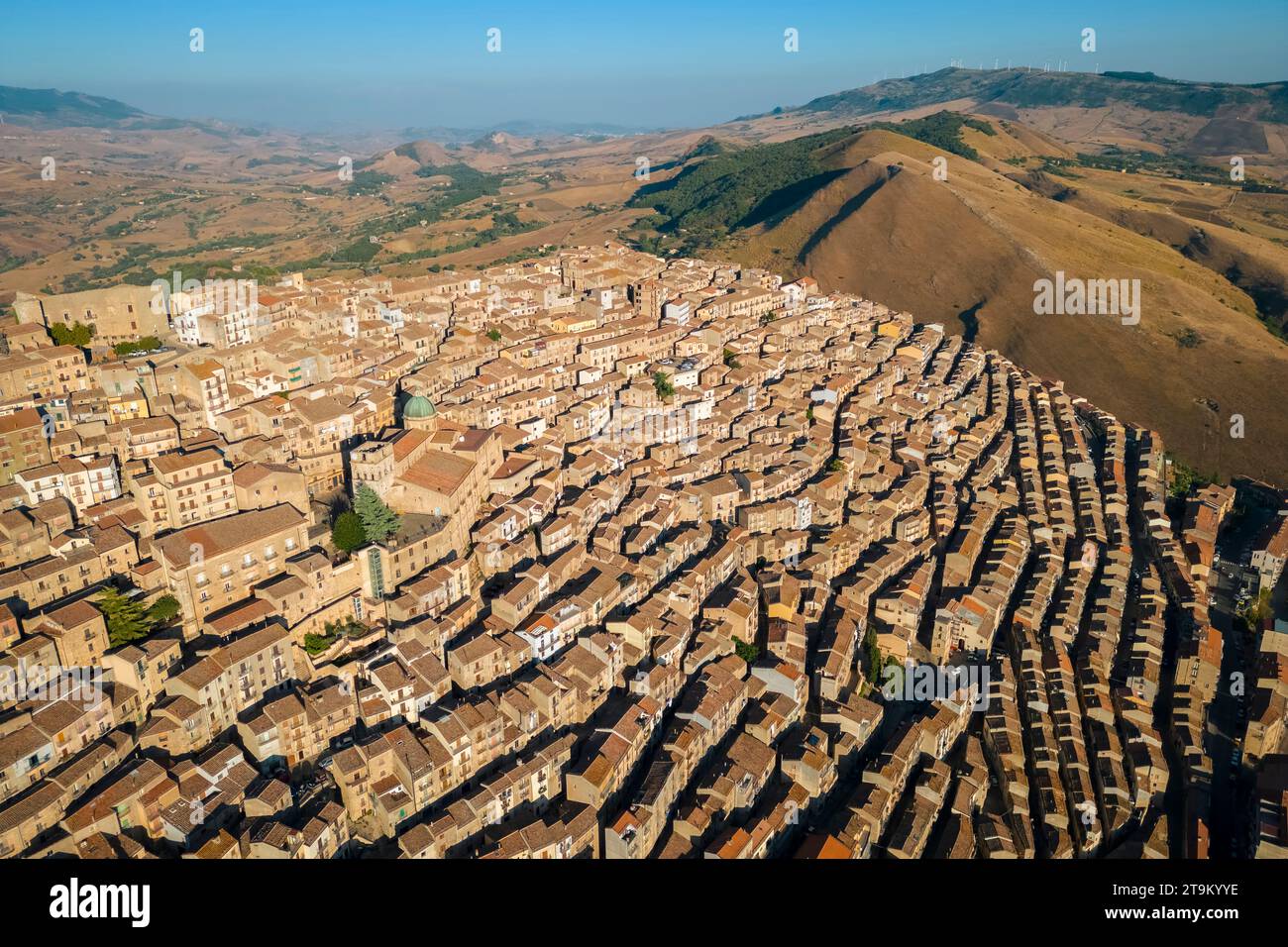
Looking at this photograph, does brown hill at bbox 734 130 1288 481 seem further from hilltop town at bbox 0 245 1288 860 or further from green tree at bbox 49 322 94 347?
green tree at bbox 49 322 94 347

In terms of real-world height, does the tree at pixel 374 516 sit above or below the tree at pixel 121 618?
above

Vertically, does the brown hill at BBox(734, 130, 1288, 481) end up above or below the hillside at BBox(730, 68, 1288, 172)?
below

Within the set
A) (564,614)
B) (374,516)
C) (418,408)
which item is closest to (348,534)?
(374,516)

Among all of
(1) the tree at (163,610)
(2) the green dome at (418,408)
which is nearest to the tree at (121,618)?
(1) the tree at (163,610)

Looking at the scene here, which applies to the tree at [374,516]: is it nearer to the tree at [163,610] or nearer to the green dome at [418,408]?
the green dome at [418,408]

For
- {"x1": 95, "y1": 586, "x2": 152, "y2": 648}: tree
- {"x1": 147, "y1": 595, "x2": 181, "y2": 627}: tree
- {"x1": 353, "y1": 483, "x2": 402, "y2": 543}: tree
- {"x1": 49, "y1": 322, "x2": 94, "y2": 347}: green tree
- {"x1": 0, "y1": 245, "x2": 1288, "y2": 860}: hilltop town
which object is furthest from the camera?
{"x1": 49, "y1": 322, "x2": 94, "y2": 347}: green tree

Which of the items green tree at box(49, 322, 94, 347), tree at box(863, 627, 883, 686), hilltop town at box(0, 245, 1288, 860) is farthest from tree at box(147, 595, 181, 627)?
tree at box(863, 627, 883, 686)
